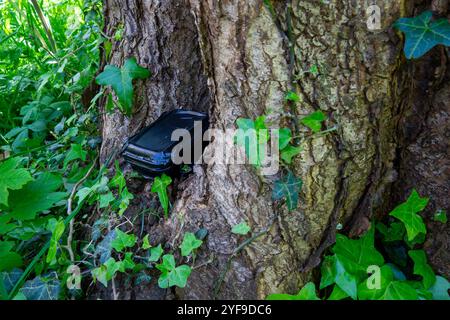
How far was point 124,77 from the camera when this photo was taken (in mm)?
1590

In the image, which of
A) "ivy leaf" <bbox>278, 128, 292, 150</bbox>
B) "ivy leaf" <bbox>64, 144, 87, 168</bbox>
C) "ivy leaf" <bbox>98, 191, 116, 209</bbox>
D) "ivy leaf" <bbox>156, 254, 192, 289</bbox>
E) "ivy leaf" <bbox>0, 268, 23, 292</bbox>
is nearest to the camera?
"ivy leaf" <bbox>278, 128, 292, 150</bbox>

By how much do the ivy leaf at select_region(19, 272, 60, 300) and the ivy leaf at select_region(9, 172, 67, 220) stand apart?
0.24 meters

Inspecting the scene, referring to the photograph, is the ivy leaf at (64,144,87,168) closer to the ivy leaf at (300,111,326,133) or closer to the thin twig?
the thin twig

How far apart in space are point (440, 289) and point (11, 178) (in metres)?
1.37

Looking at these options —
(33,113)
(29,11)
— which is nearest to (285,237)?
(33,113)

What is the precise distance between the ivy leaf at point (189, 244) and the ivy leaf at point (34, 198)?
50 cm

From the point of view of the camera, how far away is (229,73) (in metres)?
1.23

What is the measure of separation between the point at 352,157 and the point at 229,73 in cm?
42

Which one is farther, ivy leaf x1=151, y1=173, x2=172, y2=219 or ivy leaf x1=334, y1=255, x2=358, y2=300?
ivy leaf x1=151, y1=173, x2=172, y2=219

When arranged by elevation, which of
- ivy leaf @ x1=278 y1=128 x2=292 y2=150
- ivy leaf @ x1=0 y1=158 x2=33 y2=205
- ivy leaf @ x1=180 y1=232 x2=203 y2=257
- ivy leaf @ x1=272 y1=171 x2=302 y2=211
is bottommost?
ivy leaf @ x1=180 y1=232 x2=203 y2=257

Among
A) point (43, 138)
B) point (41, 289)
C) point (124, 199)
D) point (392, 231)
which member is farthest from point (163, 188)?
point (43, 138)

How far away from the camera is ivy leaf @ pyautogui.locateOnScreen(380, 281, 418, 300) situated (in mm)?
1245

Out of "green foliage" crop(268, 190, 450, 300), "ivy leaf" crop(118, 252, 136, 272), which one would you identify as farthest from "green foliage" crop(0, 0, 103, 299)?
"green foliage" crop(268, 190, 450, 300)
